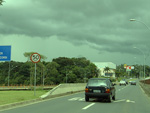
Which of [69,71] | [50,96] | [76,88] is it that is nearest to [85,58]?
[69,71]

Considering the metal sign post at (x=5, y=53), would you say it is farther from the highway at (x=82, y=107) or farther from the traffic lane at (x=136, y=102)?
the traffic lane at (x=136, y=102)

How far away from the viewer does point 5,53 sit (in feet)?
58.9

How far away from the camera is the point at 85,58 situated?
14475 cm

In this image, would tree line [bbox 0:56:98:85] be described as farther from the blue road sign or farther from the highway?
the highway

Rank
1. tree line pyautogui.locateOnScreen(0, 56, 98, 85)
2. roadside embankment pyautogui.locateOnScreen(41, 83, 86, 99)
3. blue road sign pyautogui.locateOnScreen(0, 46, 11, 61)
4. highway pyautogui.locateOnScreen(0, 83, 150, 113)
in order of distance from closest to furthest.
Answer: highway pyautogui.locateOnScreen(0, 83, 150, 113) → blue road sign pyautogui.locateOnScreen(0, 46, 11, 61) → roadside embankment pyautogui.locateOnScreen(41, 83, 86, 99) → tree line pyautogui.locateOnScreen(0, 56, 98, 85)

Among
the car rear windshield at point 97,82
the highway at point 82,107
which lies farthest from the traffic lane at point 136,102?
the car rear windshield at point 97,82

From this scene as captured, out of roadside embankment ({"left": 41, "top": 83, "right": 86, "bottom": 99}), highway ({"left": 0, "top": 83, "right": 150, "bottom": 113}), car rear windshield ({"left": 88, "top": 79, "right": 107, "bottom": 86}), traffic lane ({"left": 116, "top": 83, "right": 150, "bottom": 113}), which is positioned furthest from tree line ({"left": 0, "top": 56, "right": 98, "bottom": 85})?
highway ({"left": 0, "top": 83, "right": 150, "bottom": 113})

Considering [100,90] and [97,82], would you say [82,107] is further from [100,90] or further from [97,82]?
[97,82]

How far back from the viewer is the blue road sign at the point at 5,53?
17.8 meters

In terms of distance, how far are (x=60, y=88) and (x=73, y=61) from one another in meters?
102

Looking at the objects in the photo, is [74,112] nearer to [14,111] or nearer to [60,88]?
[14,111]

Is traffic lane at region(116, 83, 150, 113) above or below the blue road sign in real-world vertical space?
below

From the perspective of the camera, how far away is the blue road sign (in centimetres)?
1781

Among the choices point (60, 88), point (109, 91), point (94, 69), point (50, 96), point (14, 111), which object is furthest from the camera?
point (94, 69)
